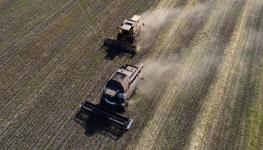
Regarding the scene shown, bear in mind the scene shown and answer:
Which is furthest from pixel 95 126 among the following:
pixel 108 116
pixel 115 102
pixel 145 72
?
pixel 145 72

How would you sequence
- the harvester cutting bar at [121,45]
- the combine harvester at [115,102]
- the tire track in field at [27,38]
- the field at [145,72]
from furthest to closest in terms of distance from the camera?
the harvester cutting bar at [121,45] < the tire track in field at [27,38] < the combine harvester at [115,102] < the field at [145,72]

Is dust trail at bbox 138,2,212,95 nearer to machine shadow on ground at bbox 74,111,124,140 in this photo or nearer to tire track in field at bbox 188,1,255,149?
tire track in field at bbox 188,1,255,149

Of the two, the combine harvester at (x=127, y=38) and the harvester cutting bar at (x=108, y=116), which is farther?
the combine harvester at (x=127, y=38)

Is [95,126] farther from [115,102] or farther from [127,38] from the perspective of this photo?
[127,38]

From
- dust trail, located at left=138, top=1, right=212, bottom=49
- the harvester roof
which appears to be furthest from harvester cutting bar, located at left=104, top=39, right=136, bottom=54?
the harvester roof

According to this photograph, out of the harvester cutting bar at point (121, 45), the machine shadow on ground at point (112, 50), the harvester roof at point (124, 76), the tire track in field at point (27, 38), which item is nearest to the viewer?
the harvester roof at point (124, 76)

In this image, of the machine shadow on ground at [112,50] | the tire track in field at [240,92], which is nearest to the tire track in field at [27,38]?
the machine shadow on ground at [112,50]

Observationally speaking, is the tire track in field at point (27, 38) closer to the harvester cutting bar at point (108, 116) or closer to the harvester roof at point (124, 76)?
the harvester cutting bar at point (108, 116)

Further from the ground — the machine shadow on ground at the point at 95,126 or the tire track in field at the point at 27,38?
the tire track in field at the point at 27,38
